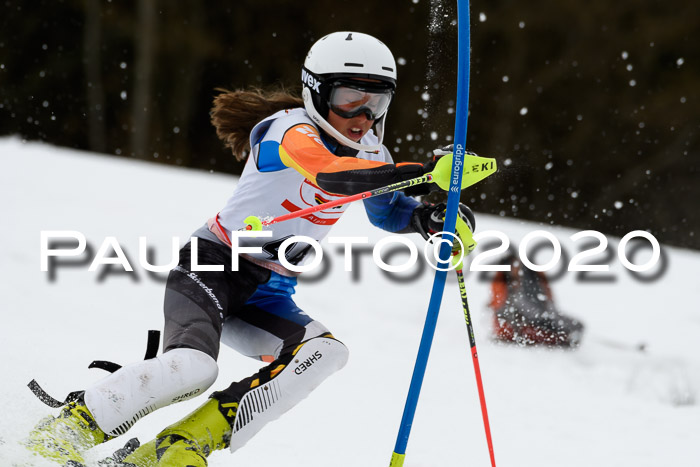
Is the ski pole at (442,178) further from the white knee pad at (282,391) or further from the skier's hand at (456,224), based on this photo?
the white knee pad at (282,391)

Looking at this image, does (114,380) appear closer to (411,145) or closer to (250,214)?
(250,214)

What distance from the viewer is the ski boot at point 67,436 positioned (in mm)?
2234

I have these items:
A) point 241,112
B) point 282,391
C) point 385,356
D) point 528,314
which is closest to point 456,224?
point 282,391

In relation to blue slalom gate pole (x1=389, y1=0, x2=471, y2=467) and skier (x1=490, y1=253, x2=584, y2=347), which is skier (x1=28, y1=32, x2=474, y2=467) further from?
skier (x1=490, y1=253, x2=584, y2=347)

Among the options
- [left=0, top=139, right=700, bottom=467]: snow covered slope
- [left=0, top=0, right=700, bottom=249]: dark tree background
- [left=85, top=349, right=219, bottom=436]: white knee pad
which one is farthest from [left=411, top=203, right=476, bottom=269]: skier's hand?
[left=0, top=0, right=700, bottom=249]: dark tree background

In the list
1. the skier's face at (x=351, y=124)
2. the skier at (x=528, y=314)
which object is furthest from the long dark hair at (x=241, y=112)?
the skier at (x=528, y=314)

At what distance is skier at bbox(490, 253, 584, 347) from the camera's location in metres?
5.34

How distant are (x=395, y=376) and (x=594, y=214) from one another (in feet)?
42.9

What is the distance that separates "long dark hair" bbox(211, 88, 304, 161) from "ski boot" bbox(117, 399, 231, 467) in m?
0.98

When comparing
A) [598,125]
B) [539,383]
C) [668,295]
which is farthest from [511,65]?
[539,383]

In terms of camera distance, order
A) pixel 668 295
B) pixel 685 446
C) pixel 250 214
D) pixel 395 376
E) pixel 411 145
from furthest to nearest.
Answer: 1. pixel 411 145
2. pixel 668 295
3. pixel 395 376
4. pixel 685 446
5. pixel 250 214

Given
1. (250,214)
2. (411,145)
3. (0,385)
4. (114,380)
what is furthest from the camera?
(411,145)

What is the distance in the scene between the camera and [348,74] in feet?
8.59

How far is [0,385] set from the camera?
3.40 metres
